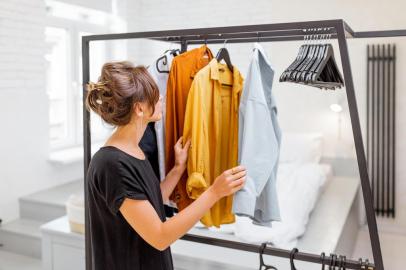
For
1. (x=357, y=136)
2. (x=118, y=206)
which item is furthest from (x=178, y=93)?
(x=357, y=136)

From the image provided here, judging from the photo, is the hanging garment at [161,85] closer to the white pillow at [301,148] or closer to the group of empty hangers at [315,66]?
the group of empty hangers at [315,66]

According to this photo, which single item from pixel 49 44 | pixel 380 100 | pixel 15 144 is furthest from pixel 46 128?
pixel 380 100

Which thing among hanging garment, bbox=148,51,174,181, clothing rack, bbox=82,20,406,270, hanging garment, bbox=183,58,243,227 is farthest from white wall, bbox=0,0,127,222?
hanging garment, bbox=183,58,243,227

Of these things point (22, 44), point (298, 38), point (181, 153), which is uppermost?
point (22, 44)

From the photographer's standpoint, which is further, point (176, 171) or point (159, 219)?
point (176, 171)

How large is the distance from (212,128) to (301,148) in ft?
9.43

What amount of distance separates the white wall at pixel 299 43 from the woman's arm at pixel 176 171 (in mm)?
2985

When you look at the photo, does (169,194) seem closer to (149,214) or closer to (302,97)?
(149,214)

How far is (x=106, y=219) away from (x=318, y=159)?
11.0 feet

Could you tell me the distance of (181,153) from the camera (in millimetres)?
1571

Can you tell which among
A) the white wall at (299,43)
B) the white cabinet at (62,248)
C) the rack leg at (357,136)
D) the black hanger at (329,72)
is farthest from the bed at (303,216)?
the black hanger at (329,72)

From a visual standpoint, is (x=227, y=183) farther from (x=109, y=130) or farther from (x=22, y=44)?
(x=22, y=44)

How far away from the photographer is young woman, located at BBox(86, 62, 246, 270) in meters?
1.23

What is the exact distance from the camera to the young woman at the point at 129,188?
1.23 m
